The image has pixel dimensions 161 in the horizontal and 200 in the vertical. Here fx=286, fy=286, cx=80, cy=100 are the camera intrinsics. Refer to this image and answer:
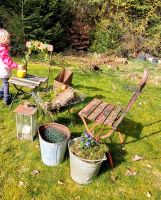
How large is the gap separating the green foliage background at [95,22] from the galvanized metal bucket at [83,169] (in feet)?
27.1

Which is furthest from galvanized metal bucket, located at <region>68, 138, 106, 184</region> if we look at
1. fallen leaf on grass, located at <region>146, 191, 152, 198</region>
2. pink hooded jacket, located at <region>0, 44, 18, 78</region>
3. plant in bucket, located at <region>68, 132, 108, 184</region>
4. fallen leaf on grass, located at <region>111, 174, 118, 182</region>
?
pink hooded jacket, located at <region>0, 44, 18, 78</region>

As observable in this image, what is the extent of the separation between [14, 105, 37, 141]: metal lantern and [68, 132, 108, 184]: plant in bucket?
1068mm

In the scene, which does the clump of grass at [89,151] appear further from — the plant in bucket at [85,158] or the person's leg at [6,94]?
the person's leg at [6,94]

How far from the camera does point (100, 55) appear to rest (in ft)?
43.1

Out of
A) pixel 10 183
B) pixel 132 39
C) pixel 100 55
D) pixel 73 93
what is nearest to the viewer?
pixel 10 183

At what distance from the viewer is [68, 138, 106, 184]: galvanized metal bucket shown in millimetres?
4641

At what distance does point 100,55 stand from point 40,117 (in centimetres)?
717

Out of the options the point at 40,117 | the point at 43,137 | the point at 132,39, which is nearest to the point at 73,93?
the point at 40,117

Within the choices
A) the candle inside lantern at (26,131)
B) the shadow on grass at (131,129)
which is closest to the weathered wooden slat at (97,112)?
the shadow on grass at (131,129)

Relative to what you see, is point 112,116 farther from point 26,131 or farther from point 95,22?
point 95,22

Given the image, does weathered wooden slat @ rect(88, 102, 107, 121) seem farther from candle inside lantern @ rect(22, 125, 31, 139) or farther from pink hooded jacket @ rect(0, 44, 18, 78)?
pink hooded jacket @ rect(0, 44, 18, 78)

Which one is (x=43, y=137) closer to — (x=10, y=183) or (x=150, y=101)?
(x=10, y=183)

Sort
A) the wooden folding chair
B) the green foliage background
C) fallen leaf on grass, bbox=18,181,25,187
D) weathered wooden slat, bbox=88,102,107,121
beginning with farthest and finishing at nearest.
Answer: the green foliage background < weathered wooden slat, bbox=88,102,107,121 < the wooden folding chair < fallen leaf on grass, bbox=18,181,25,187

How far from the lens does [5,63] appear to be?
21.7ft
